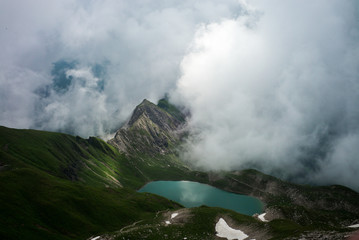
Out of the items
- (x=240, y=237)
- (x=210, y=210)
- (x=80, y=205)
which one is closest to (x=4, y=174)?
(x=80, y=205)

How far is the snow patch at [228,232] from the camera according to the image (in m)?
66.9

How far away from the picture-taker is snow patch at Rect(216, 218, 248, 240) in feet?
219

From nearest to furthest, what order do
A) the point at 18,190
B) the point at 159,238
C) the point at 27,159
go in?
the point at 159,238, the point at 18,190, the point at 27,159

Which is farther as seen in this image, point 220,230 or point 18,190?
point 18,190

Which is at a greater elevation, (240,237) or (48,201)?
(48,201)

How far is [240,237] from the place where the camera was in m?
66.6

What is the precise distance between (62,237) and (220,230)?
58.2 metres

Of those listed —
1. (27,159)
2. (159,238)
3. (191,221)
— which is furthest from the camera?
(27,159)

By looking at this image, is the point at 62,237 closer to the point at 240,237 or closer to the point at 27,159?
the point at 240,237

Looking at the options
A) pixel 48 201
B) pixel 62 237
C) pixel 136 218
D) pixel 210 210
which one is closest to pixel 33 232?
pixel 62 237

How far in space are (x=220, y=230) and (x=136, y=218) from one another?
53031 millimetres

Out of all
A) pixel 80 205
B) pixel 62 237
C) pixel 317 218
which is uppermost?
pixel 80 205

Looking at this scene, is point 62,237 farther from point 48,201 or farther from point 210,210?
point 210,210

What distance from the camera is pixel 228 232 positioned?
236ft
